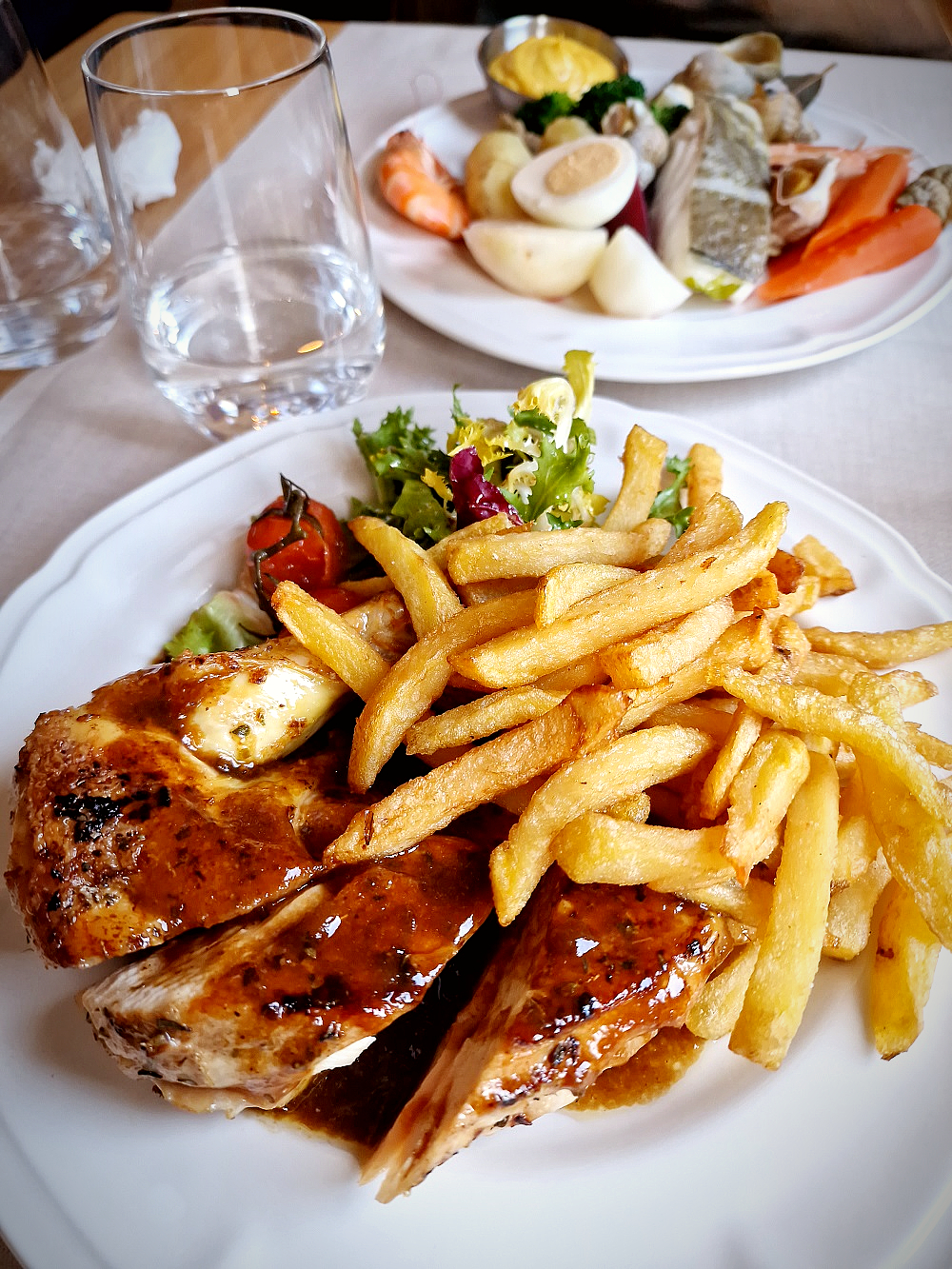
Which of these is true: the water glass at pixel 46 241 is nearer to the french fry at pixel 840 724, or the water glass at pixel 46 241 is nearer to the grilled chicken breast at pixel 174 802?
the grilled chicken breast at pixel 174 802

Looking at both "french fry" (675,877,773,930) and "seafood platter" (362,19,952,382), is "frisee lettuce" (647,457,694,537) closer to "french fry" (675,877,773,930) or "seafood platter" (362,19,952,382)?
"seafood platter" (362,19,952,382)

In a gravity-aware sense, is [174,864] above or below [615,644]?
below

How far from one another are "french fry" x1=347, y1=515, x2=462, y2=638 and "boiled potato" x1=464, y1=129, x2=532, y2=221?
224 cm

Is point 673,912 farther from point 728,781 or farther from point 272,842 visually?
point 272,842

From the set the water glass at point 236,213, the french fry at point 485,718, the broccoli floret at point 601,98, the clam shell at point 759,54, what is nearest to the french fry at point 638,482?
the french fry at point 485,718

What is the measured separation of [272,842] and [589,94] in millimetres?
3829

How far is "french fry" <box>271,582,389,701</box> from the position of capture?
2117 millimetres

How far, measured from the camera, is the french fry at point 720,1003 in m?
1.82

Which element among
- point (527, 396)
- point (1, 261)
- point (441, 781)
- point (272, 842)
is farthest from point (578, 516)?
point (1, 261)

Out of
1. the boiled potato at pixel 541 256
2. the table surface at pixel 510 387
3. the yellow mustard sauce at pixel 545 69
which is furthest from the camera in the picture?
the yellow mustard sauce at pixel 545 69

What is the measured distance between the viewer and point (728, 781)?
1831 mm

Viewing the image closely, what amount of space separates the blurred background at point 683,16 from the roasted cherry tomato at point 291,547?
4623mm

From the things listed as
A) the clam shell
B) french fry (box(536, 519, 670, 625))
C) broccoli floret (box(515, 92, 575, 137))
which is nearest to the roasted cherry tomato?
french fry (box(536, 519, 670, 625))

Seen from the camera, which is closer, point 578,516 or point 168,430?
point 578,516
